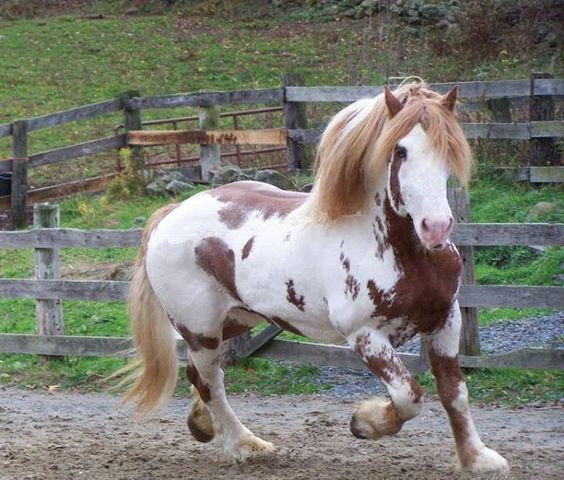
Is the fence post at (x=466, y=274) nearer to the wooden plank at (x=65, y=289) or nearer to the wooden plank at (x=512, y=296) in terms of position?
the wooden plank at (x=512, y=296)

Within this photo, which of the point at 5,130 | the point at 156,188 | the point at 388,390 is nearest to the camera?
the point at 388,390

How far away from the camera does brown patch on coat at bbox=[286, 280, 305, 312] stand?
5305 millimetres

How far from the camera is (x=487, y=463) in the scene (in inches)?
195

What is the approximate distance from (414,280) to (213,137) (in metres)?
9.04

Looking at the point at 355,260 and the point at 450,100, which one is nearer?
the point at 450,100

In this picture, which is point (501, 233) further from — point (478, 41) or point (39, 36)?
point (39, 36)

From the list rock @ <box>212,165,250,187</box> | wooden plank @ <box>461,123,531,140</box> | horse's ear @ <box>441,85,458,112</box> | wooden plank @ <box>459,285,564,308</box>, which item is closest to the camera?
horse's ear @ <box>441,85,458,112</box>

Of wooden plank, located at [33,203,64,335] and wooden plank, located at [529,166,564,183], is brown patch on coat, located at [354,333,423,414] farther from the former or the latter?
wooden plank, located at [529,166,564,183]

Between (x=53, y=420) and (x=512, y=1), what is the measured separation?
14.4 meters

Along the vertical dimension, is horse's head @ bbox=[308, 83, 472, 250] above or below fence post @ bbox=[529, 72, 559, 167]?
above

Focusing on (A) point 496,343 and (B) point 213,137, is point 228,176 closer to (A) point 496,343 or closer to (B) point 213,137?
(B) point 213,137

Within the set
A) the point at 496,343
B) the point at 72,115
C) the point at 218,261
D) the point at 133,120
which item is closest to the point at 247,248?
the point at 218,261

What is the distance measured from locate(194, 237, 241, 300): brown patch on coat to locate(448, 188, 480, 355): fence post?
2.07 m

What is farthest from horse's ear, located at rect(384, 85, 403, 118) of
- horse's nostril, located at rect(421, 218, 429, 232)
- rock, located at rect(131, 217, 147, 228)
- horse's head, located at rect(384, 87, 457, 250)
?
rock, located at rect(131, 217, 147, 228)
